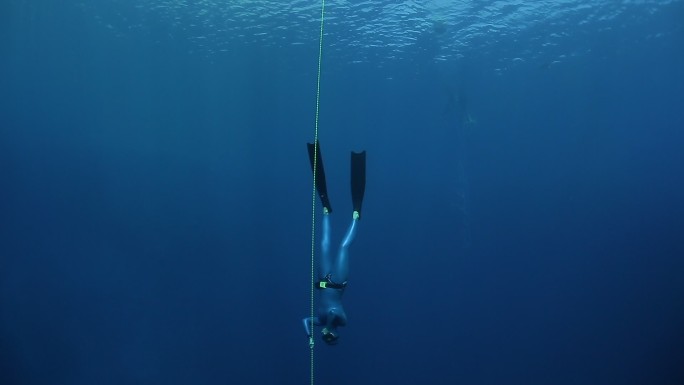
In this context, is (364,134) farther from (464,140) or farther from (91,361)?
(91,361)

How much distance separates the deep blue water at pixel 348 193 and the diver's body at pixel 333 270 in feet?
15.7

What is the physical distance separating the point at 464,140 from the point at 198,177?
5.75 m

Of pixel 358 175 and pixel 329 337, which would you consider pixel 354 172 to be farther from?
pixel 329 337

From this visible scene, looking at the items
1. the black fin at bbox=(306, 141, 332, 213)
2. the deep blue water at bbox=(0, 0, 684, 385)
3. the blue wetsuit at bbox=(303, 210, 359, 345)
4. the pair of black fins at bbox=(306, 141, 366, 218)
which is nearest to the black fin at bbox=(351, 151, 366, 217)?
the pair of black fins at bbox=(306, 141, 366, 218)

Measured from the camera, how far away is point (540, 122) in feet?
34.1

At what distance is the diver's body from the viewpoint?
514 cm

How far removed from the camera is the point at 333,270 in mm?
5438

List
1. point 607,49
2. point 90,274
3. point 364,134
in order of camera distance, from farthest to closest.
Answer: point 364,134
point 607,49
point 90,274

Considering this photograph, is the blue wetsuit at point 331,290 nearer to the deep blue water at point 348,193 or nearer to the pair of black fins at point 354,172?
the pair of black fins at point 354,172

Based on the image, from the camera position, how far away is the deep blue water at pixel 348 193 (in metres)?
8.61

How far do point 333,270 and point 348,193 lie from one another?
17.8 feet

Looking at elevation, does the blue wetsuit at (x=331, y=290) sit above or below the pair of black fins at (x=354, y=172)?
below

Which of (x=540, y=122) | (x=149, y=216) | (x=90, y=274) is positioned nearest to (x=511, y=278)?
(x=540, y=122)

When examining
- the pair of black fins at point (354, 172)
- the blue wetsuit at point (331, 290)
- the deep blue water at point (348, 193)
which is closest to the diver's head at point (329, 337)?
the blue wetsuit at point (331, 290)
